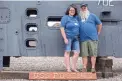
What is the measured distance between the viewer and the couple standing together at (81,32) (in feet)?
31.0

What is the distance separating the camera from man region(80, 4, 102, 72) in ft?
31.2

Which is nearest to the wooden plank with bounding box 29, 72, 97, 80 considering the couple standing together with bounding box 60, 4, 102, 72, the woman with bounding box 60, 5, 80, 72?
the couple standing together with bounding box 60, 4, 102, 72

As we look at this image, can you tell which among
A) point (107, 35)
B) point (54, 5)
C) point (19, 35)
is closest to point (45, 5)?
point (54, 5)

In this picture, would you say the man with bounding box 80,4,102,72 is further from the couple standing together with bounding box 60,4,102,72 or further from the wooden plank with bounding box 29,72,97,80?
the wooden plank with bounding box 29,72,97,80

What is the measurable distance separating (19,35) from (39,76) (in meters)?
1.05

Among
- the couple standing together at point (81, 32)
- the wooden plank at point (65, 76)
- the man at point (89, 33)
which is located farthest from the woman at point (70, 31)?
the wooden plank at point (65, 76)

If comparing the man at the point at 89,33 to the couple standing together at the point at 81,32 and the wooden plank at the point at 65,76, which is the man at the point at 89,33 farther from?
the wooden plank at the point at 65,76

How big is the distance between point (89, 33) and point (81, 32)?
19 cm

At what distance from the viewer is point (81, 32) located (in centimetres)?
962

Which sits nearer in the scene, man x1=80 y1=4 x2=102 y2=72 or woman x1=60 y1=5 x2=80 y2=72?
woman x1=60 y1=5 x2=80 y2=72

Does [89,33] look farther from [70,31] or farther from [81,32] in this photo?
[70,31]

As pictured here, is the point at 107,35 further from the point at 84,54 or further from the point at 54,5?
the point at 54,5

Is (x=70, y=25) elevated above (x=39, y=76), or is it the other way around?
(x=70, y=25)

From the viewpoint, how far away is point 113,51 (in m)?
9.75
